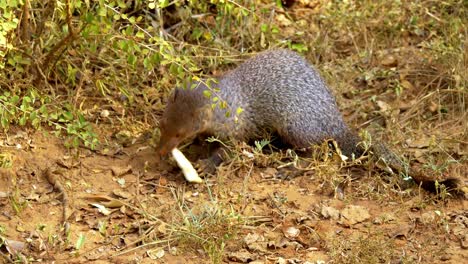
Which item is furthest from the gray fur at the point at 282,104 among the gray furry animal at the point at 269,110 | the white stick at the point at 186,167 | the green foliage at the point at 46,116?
the green foliage at the point at 46,116

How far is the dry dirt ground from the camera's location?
11.8 feet

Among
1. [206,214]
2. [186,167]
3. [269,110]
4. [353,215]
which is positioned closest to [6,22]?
[186,167]

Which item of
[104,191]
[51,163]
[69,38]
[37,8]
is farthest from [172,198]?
[37,8]

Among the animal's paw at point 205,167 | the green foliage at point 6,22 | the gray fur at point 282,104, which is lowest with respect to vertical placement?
the animal's paw at point 205,167

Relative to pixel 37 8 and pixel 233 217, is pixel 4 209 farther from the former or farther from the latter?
pixel 37 8

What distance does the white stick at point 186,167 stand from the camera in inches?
167

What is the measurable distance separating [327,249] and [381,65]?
6.81ft

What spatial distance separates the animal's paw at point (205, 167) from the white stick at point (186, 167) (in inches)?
2.7

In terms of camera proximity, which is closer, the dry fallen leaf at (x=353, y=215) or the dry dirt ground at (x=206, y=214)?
the dry dirt ground at (x=206, y=214)

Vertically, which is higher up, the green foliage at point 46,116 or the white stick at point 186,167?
the green foliage at point 46,116

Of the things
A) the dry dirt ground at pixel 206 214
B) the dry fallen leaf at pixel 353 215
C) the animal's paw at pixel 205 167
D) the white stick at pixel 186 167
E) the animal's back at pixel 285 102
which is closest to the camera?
the dry dirt ground at pixel 206 214

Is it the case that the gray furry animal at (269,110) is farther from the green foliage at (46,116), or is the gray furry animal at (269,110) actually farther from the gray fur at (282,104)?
the green foliage at (46,116)

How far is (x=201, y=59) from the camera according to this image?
5195mm

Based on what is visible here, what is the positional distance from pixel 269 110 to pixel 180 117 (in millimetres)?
632
